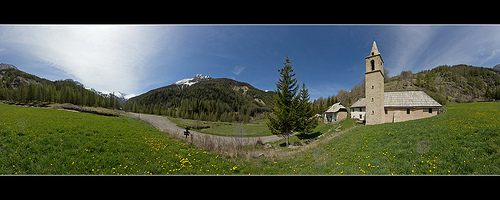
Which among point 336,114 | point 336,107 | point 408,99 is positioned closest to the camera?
point 408,99

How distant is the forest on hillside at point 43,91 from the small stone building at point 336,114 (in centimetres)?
2643

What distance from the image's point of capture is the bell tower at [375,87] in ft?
32.0

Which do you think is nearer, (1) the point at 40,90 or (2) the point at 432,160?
(2) the point at 432,160

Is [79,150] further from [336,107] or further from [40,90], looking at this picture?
[336,107]

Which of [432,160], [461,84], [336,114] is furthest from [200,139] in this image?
[336,114]

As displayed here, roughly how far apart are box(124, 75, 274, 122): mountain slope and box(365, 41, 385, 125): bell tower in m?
7.62

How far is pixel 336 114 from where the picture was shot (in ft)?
74.7

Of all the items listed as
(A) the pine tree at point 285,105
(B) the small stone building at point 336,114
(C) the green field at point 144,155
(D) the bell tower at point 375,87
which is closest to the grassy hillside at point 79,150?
(C) the green field at point 144,155

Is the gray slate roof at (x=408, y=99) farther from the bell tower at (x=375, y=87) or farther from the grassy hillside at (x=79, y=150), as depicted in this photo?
the grassy hillside at (x=79, y=150)

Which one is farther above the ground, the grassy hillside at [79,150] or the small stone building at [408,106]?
the small stone building at [408,106]

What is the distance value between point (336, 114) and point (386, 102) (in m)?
11.6
